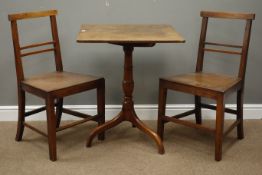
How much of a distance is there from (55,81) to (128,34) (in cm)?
58

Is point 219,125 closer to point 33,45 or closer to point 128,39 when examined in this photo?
point 128,39

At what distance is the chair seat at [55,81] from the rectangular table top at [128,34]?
323 mm

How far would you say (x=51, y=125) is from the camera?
231 cm

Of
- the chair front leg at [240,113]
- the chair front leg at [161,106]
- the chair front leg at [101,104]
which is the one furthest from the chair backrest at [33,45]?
the chair front leg at [240,113]

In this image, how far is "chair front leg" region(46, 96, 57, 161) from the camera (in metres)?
2.26

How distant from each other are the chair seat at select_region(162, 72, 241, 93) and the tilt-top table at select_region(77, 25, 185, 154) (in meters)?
0.31

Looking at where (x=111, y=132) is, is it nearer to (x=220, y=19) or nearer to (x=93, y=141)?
(x=93, y=141)

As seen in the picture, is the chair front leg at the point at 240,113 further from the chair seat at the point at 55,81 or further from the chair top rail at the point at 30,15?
Answer: the chair top rail at the point at 30,15

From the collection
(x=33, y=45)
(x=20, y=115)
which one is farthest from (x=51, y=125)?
(x=33, y=45)

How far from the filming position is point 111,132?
283 cm

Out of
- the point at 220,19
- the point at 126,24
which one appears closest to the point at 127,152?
the point at 126,24

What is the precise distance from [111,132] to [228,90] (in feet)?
3.22

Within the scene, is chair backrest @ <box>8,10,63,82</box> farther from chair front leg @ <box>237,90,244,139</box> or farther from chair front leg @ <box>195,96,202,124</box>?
chair front leg @ <box>237,90,244,139</box>

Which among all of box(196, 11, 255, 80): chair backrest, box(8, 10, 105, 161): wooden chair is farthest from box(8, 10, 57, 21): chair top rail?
box(196, 11, 255, 80): chair backrest
